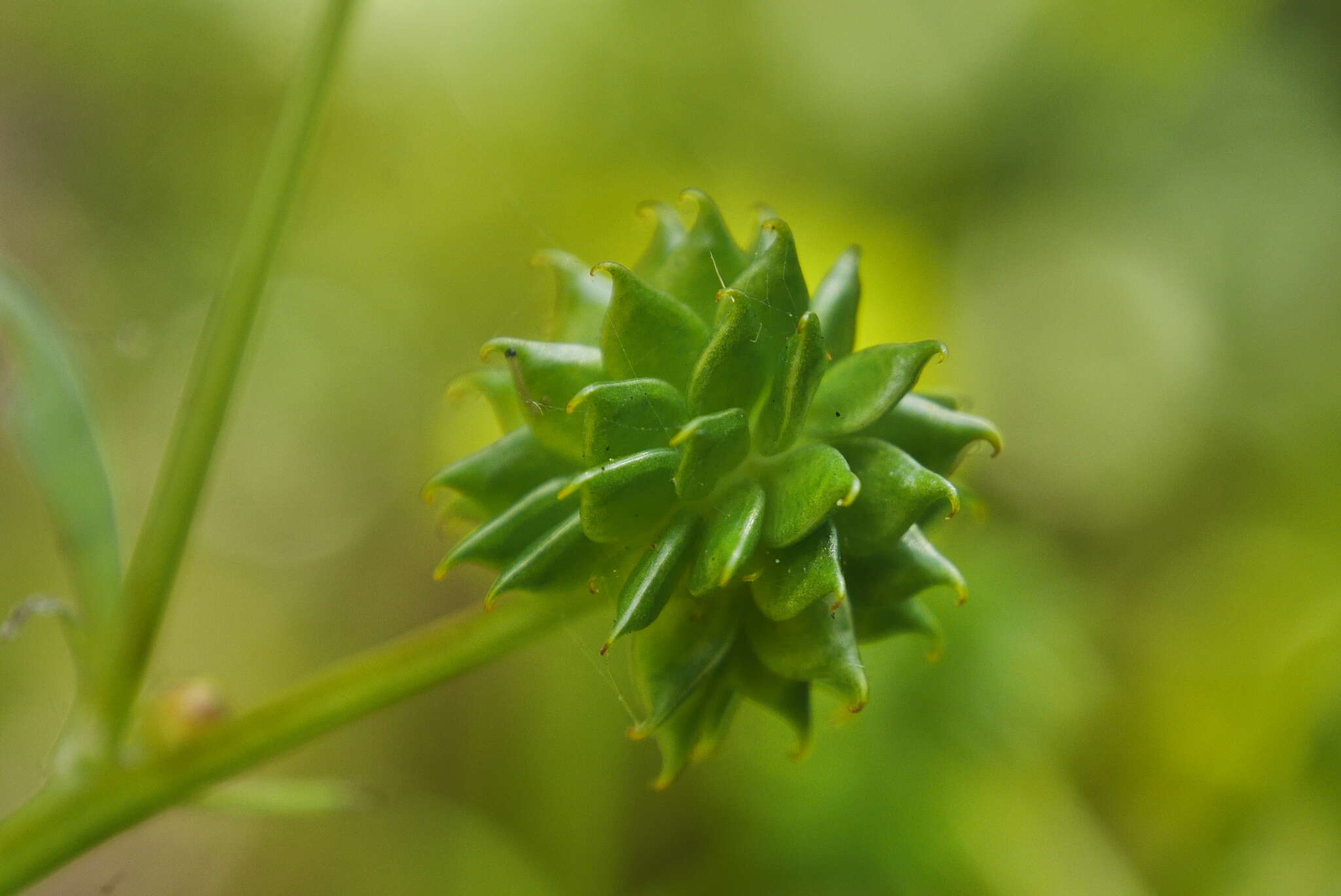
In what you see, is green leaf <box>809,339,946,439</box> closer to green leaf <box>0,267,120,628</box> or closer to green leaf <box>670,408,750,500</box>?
green leaf <box>670,408,750,500</box>

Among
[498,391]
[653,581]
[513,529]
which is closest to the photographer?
[653,581]

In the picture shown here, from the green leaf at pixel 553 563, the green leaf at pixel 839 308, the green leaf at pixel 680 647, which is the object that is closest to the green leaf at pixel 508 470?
the green leaf at pixel 553 563

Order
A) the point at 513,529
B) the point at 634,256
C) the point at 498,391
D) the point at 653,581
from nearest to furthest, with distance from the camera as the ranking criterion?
the point at 653,581, the point at 513,529, the point at 498,391, the point at 634,256

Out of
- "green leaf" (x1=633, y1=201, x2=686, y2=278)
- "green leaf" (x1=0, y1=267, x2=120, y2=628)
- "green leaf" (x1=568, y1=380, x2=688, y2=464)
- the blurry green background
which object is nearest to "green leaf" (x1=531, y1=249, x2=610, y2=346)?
"green leaf" (x1=633, y1=201, x2=686, y2=278)

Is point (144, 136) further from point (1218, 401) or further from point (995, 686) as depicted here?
point (1218, 401)

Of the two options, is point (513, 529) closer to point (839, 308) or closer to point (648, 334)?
point (648, 334)

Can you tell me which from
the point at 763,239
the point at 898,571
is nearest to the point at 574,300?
the point at 763,239

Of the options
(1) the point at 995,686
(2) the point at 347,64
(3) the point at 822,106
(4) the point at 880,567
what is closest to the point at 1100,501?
(1) the point at 995,686
